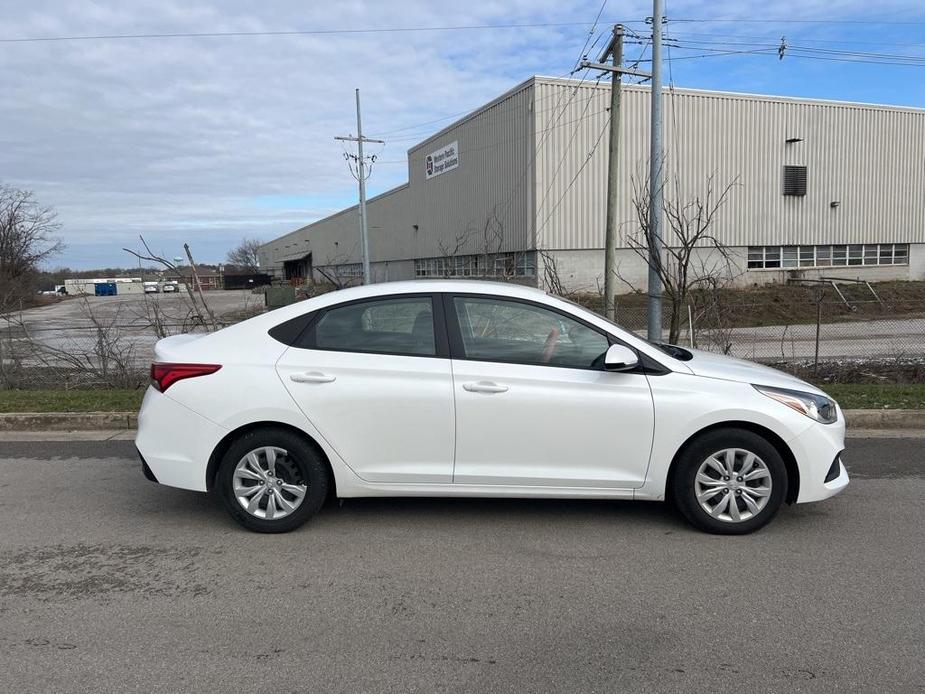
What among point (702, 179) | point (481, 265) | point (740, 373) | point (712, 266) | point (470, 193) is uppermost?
point (470, 193)

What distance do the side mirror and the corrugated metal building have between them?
74.5ft

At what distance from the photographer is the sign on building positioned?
36250 mm

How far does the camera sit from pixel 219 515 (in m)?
5.02

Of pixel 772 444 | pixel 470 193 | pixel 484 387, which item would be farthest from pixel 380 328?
pixel 470 193

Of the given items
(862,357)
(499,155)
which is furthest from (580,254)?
(862,357)

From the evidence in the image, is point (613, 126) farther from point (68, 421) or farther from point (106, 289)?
point (106, 289)

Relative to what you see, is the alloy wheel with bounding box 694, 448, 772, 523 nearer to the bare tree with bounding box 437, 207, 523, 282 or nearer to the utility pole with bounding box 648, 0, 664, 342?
the utility pole with bounding box 648, 0, 664, 342

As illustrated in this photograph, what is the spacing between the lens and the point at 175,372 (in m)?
4.57

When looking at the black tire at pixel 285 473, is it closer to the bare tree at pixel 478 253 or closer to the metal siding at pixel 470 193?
the metal siding at pixel 470 193

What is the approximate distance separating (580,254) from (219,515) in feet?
84.5

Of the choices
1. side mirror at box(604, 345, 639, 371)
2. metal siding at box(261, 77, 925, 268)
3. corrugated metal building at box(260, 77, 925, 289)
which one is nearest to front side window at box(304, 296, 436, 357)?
side mirror at box(604, 345, 639, 371)

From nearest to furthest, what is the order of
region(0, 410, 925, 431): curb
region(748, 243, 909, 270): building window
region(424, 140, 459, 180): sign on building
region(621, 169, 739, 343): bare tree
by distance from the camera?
region(0, 410, 925, 431): curb, region(621, 169, 739, 343): bare tree, region(748, 243, 909, 270): building window, region(424, 140, 459, 180): sign on building

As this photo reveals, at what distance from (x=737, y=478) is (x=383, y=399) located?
7.55 ft

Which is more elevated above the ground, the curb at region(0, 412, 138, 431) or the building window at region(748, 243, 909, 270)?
the building window at region(748, 243, 909, 270)
